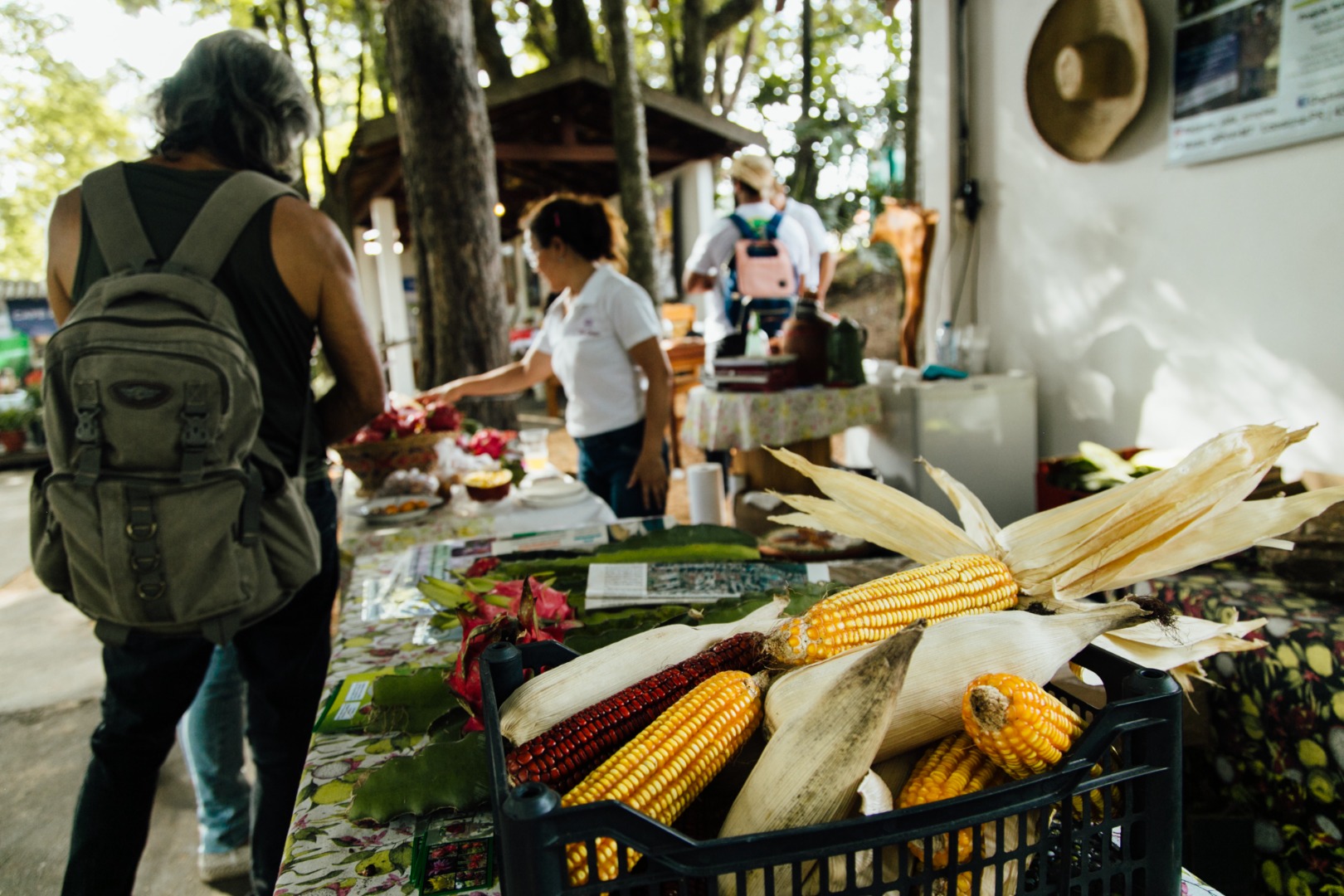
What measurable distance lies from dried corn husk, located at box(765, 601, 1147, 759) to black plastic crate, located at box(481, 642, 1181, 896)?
0.05m

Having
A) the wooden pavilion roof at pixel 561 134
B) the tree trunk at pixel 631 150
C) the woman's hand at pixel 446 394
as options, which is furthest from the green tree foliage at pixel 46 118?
the woman's hand at pixel 446 394

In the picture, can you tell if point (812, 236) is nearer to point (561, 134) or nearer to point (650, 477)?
point (650, 477)

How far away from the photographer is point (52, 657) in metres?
4.34

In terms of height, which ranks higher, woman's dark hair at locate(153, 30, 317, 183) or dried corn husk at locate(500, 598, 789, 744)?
woman's dark hair at locate(153, 30, 317, 183)

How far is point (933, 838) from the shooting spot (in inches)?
23.0

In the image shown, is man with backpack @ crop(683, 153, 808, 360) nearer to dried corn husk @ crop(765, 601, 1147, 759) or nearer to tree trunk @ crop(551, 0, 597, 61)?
dried corn husk @ crop(765, 601, 1147, 759)

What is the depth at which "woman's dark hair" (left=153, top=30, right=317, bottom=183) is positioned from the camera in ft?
5.77

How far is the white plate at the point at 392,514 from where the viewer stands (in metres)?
2.56

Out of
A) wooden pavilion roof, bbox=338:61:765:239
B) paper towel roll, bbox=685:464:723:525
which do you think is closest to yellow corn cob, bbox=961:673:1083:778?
paper towel roll, bbox=685:464:723:525

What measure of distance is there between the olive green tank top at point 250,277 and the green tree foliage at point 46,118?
2497 centimetres

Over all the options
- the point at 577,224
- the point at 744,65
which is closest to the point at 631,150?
the point at 577,224

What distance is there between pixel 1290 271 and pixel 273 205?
348 cm

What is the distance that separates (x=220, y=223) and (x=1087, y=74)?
3.88 m

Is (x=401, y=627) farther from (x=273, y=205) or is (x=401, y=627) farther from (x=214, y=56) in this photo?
(x=214, y=56)
